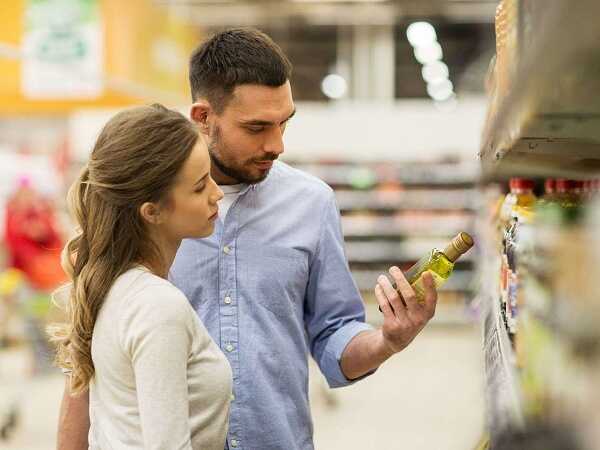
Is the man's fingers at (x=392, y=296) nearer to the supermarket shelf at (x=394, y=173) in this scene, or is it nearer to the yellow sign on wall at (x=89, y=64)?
the yellow sign on wall at (x=89, y=64)

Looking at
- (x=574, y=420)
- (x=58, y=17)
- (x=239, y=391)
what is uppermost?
(x=58, y=17)

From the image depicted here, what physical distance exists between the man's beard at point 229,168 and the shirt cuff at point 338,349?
40 cm

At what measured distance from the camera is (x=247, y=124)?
7.25 ft

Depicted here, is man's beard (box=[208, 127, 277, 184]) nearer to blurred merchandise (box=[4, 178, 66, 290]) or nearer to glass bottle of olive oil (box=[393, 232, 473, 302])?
glass bottle of olive oil (box=[393, 232, 473, 302])

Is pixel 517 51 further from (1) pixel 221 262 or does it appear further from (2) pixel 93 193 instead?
(1) pixel 221 262

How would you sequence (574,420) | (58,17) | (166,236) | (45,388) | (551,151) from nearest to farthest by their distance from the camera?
(574,420)
(166,236)
(551,151)
(45,388)
(58,17)

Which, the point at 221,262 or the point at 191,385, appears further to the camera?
A: the point at 221,262

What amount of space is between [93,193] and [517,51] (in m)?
0.85

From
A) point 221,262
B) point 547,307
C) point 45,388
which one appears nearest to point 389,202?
point 45,388

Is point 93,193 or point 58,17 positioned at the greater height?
point 58,17

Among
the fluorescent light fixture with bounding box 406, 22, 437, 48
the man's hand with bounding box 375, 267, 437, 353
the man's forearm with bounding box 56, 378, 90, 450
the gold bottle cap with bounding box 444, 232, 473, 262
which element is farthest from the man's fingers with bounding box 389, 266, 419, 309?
the fluorescent light fixture with bounding box 406, 22, 437, 48

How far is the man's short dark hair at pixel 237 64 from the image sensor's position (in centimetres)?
223

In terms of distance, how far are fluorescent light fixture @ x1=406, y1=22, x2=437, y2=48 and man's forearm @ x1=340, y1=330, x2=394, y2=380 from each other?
1491 cm

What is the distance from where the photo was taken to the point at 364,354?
2.24m
